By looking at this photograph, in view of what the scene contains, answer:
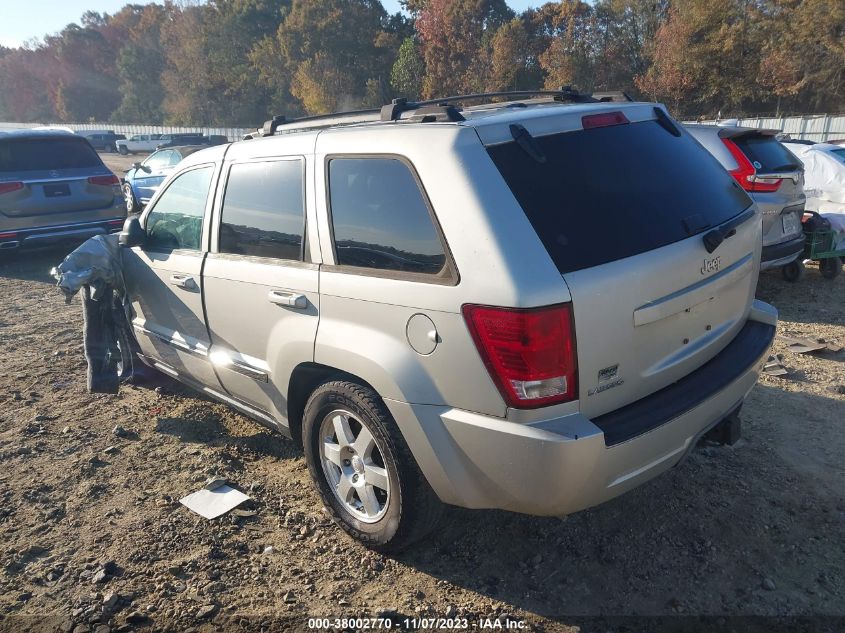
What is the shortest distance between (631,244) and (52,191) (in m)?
8.89

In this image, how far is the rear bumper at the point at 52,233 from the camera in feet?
28.9

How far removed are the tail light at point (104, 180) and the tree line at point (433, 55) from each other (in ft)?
86.3

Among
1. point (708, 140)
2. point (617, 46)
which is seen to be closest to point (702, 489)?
point (708, 140)

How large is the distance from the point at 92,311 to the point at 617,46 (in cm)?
4542

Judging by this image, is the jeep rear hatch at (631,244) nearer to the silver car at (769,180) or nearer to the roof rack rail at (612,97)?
the roof rack rail at (612,97)

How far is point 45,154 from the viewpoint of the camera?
363 inches

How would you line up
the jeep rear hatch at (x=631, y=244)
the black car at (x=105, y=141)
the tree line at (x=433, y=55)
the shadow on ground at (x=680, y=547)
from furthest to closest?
the black car at (x=105, y=141) < the tree line at (x=433, y=55) < the shadow on ground at (x=680, y=547) < the jeep rear hatch at (x=631, y=244)

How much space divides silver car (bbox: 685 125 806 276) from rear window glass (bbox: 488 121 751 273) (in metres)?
4.08

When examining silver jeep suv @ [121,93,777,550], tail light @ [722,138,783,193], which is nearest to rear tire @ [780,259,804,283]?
tail light @ [722,138,783,193]

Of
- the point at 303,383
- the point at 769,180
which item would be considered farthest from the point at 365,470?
the point at 769,180

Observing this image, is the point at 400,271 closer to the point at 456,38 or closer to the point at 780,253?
the point at 780,253

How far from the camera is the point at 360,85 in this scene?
56062 mm

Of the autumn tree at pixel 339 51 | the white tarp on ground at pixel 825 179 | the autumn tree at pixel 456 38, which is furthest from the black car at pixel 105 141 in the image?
the white tarp on ground at pixel 825 179

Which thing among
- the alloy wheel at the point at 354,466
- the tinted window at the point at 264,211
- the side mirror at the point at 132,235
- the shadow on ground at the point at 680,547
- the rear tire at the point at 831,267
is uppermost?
the tinted window at the point at 264,211
